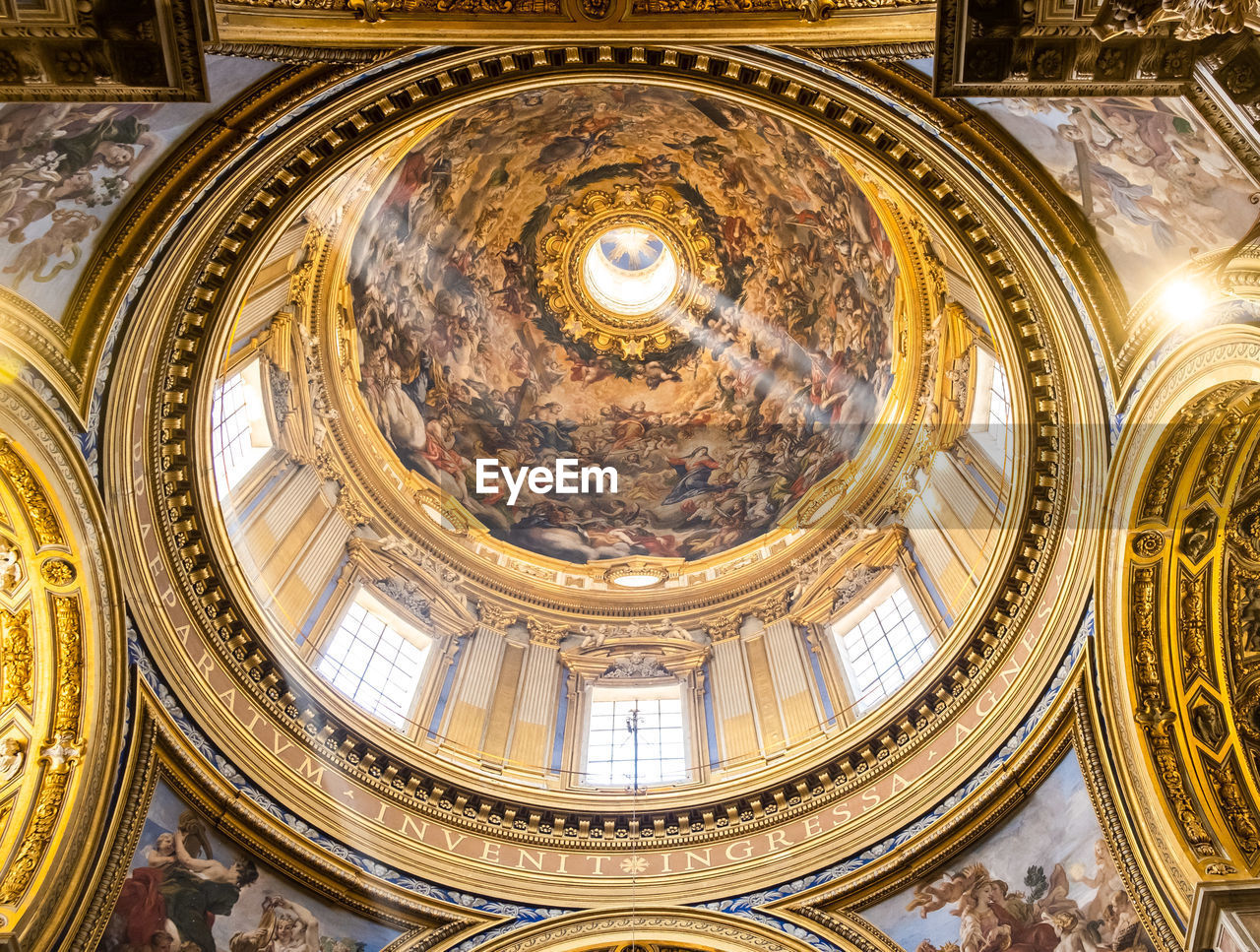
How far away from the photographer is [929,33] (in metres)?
10.1

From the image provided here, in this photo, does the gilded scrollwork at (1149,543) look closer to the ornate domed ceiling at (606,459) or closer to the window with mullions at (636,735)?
the ornate domed ceiling at (606,459)

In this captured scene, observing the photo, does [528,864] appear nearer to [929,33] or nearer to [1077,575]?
[1077,575]

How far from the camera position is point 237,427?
18875 mm

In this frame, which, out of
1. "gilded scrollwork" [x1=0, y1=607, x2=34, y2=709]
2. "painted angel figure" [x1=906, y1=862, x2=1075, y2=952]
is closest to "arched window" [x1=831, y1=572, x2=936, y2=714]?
"painted angel figure" [x1=906, y1=862, x2=1075, y2=952]

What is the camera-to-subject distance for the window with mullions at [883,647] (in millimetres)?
18953

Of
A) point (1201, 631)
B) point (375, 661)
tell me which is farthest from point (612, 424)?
point (1201, 631)

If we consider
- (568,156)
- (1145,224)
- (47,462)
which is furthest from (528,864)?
(568,156)

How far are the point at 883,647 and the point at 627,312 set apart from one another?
12.4 meters

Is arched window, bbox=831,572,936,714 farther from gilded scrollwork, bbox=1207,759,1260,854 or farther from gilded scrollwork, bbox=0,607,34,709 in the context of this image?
gilded scrollwork, bbox=0,607,34,709

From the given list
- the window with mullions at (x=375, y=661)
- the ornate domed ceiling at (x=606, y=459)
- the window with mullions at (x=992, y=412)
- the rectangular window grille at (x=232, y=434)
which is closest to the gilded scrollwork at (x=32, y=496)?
the ornate domed ceiling at (x=606, y=459)

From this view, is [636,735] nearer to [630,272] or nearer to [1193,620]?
[1193,620]

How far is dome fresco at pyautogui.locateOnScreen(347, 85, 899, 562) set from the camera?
926 inches

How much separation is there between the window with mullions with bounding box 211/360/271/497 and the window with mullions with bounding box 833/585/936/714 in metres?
11.5

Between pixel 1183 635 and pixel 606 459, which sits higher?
pixel 606 459
